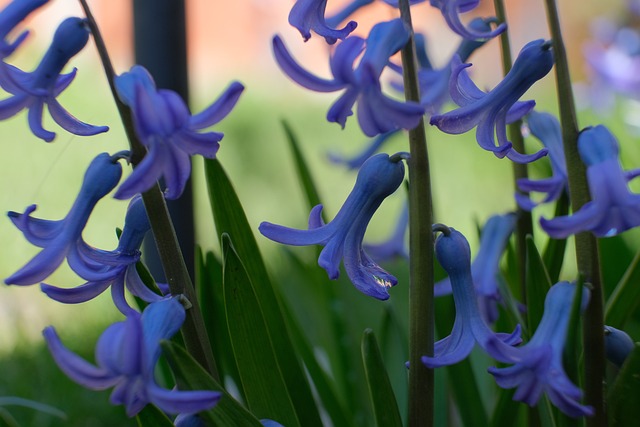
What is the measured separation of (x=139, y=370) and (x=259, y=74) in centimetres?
480

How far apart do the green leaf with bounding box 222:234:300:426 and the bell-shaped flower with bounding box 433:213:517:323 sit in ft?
1.15

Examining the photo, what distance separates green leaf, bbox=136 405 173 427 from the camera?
80cm

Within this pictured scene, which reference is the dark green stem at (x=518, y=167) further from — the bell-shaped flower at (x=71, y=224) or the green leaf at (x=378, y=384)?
the bell-shaped flower at (x=71, y=224)

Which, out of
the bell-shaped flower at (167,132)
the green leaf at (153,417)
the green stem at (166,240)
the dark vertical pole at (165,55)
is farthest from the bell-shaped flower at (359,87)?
the dark vertical pole at (165,55)

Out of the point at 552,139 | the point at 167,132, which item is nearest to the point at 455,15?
the point at 552,139

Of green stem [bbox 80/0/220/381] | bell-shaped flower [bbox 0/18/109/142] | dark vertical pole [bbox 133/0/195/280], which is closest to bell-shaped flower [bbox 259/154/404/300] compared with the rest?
green stem [bbox 80/0/220/381]

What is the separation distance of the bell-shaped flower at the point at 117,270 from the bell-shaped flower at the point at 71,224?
0.5 inches

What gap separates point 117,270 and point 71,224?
6 centimetres

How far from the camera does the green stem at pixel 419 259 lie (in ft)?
2.58

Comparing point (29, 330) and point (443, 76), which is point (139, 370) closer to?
point (443, 76)

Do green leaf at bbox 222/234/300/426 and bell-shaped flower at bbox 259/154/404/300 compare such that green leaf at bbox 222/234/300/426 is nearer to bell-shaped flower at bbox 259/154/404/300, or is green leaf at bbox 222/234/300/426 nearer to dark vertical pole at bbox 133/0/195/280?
bell-shaped flower at bbox 259/154/404/300

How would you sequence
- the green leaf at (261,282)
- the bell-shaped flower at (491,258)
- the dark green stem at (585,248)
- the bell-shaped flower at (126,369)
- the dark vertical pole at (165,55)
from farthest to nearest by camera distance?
1. the dark vertical pole at (165,55)
2. the bell-shaped flower at (491,258)
3. the green leaf at (261,282)
4. the dark green stem at (585,248)
5. the bell-shaped flower at (126,369)

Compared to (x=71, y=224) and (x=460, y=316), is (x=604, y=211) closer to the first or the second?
(x=460, y=316)

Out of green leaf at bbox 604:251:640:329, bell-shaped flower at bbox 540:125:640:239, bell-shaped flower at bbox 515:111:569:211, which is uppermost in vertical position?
bell-shaped flower at bbox 515:111:569:211
